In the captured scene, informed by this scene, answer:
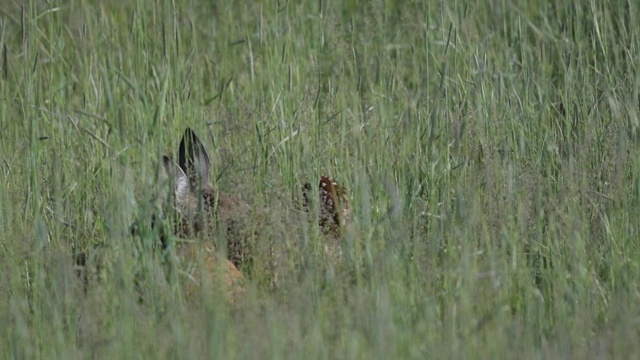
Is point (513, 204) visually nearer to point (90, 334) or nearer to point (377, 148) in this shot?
point (377, 148)

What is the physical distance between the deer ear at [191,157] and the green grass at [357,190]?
0.07 metres

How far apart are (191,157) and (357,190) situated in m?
0.65

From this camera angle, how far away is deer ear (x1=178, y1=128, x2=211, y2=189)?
12.1 ft

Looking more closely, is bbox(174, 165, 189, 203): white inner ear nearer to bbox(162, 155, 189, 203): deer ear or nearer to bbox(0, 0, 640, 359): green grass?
bbox(162, 155, 189, 203): deer ear

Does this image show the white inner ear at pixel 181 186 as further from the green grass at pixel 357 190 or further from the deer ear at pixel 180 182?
the green grass at pixel 357 190

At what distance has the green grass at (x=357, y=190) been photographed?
2.80m

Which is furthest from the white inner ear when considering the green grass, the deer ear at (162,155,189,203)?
the green grass

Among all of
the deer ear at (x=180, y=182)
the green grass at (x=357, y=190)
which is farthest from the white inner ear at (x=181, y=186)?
the green grass at (x=357, y=190)

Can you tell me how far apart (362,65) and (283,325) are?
2167mm

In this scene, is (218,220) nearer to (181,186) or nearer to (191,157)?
(181,186)

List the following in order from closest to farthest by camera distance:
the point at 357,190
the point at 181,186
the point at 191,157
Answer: the point at 357,190 < the point at 181,186 < the point at 191,157

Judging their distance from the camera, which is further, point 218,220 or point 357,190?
point 357,190

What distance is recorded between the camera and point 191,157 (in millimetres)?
3889

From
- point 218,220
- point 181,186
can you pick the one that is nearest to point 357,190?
point 218,220
